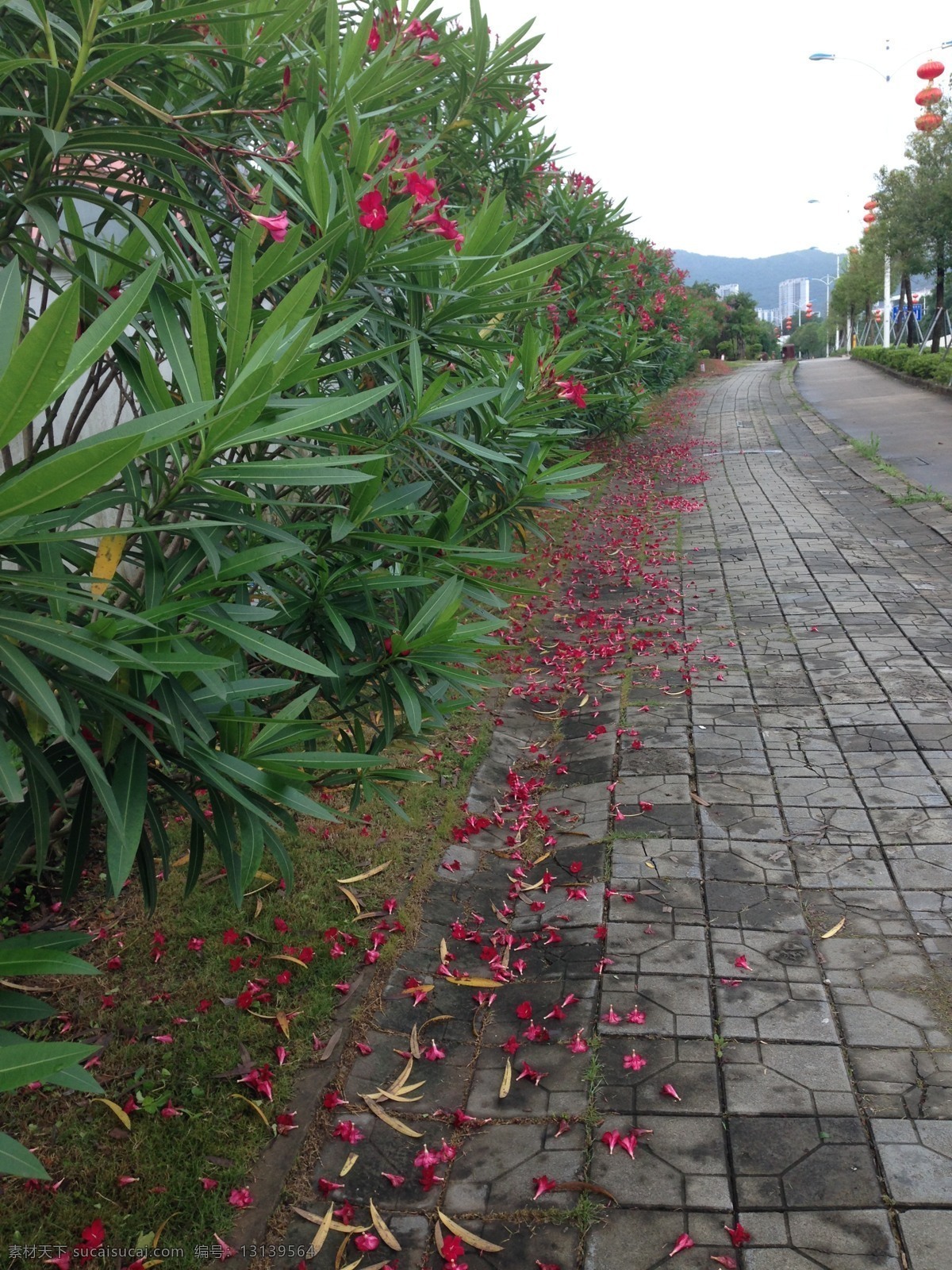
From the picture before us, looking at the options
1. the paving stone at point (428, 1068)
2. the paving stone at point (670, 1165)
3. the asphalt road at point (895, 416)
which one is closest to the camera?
the paving stone at point (670, 1165)

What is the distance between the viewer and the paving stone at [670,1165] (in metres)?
2.58

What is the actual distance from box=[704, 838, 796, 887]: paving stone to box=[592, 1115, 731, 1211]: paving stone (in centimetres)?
135

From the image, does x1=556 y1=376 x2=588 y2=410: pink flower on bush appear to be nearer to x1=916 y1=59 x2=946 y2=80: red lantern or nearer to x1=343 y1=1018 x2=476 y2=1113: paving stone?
x1=343 y1=1018 x2=476 y2=1113: paving stone

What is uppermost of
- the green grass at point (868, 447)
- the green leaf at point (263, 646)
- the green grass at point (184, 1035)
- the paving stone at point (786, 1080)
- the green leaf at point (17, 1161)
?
the green leaf at point (263, 646)

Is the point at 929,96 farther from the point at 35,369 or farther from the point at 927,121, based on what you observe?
the point at 35,369

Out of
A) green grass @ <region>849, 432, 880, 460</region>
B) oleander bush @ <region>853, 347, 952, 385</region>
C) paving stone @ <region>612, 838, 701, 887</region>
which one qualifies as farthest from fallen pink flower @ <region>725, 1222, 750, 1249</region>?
oleander bush @ <region>853, 347, 952, 385</region>

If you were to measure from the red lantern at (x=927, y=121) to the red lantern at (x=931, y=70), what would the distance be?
2.50ft

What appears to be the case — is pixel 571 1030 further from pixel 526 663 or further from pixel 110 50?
pixel 526 663

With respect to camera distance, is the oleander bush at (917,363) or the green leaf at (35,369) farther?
the oleander bush at (917,363)

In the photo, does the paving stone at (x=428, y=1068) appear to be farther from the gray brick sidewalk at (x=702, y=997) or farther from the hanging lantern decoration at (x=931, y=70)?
the hanging lantern decoration at (x=931, y=70)

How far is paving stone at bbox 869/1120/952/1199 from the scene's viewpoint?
8.25 feet

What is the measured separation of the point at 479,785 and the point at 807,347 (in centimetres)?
13767

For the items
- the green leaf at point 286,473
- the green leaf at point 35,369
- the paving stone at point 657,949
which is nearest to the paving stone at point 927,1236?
the paving stone at point 657,949

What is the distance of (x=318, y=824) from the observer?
4527mm
